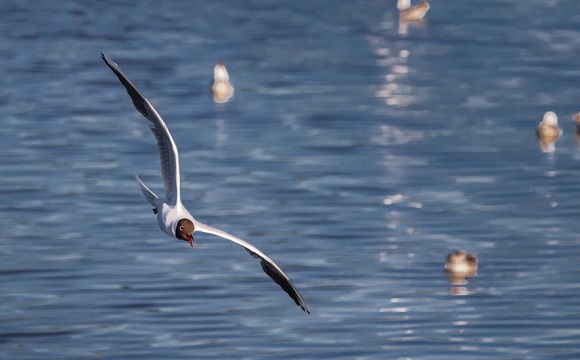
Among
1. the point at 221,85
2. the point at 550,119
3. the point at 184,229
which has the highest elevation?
the point at 184,229

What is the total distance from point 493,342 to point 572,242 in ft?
14.1

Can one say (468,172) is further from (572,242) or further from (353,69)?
(353,69)

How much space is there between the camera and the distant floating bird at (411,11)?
134 feet

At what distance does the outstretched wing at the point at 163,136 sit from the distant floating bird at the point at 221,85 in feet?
49.3

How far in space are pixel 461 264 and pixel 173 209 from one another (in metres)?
4.71

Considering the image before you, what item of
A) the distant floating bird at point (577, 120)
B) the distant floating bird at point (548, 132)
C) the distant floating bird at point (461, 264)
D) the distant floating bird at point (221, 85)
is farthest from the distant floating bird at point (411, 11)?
the distant floating bird at point (461, 264)

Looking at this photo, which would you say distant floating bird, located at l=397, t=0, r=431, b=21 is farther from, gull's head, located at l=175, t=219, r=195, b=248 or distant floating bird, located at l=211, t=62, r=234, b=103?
gull's head, located at l=175, t=219, r=195, b=248

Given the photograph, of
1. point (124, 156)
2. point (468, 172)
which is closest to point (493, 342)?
point (468, 172)

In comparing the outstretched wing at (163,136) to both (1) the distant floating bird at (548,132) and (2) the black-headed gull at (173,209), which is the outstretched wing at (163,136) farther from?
(1) the distant floating bird at (548,132)

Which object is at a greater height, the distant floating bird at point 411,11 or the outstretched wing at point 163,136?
the outstretched wing at point 163,136

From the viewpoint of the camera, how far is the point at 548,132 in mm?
28062

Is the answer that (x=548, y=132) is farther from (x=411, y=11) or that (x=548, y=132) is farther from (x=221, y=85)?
(x=411, y=11)

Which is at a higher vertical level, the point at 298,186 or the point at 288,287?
the point at 288,287

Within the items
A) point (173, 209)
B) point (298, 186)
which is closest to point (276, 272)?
point (173, 209)
